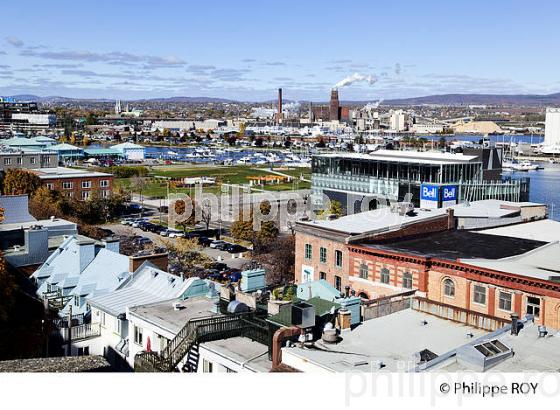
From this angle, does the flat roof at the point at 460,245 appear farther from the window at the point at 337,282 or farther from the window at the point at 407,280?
the window at the point at 337,282

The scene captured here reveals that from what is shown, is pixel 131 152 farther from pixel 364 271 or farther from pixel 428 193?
pixel 364 271

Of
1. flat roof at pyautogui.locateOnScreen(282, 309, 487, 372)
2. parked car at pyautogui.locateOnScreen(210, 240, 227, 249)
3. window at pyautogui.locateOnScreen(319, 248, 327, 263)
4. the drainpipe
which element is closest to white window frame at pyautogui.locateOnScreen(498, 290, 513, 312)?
flat roof at pyautogui.locateOnScreen(282, 309, 487, 372)

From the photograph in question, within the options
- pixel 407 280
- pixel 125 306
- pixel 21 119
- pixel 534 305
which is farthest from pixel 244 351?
pixel 21 119

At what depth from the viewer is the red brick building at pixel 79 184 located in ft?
91.2

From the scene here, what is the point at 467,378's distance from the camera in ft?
12.6

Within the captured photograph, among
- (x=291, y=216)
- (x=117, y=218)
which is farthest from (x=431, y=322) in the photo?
(x=117, y=218)

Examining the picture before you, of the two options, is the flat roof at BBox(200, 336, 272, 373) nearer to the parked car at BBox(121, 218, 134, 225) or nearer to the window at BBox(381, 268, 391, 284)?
the window at BBox(381, 268, 391, 284)

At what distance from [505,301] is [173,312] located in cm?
441

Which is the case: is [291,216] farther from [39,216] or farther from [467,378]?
[467,378]

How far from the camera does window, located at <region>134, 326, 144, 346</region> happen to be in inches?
274

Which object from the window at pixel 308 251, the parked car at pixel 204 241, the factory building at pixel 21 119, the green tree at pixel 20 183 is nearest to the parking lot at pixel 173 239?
the parked car at pixel 204 241

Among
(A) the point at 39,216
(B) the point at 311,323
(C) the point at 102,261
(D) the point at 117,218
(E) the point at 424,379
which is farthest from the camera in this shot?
(D) the point at 117,218

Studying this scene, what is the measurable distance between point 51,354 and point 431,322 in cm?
448

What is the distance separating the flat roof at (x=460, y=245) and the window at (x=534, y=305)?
4.08ft
